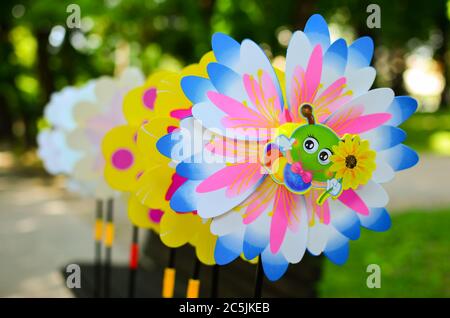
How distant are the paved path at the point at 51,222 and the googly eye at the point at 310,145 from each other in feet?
9.52

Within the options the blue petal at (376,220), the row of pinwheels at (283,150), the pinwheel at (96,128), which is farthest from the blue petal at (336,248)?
the pinwheel at (96,128)

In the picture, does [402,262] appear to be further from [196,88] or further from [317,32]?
[196,88]

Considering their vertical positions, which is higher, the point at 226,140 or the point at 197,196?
the point at 226,140

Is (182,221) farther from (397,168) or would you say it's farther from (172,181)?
(397,168)

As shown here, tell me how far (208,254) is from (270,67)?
0.82 meters

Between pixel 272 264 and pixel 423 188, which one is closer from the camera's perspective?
pixel 272 264

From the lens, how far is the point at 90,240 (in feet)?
21.1

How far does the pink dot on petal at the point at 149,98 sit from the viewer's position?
272 cm

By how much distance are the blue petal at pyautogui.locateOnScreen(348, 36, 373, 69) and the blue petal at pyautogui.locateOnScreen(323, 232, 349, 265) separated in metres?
0.67

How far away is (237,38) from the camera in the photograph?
26.7ft

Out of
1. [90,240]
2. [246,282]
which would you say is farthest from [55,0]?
[246,282]

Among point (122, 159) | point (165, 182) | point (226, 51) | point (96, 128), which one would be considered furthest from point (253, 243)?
point (96, 128)

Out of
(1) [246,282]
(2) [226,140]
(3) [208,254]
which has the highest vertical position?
(2) [226,140]

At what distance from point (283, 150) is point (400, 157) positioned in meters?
0.51
